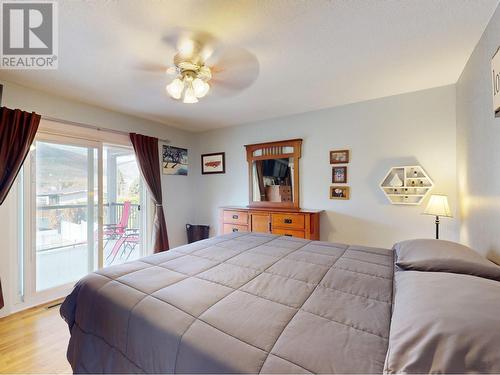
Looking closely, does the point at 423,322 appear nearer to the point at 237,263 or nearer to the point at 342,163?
the point at 237,263

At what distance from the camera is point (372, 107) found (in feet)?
9.70

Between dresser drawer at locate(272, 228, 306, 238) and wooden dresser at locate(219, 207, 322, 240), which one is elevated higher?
wooden dresser at locate(219, 207, 322, 240)

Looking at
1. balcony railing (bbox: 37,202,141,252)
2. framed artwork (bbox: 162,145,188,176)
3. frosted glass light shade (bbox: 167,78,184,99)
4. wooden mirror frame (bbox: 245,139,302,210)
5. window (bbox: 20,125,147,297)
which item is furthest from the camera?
framed artwork (bbox: 162,145,188,176)

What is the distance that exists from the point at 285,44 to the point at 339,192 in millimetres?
2047

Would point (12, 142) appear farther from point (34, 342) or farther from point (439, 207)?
point (439, 207)

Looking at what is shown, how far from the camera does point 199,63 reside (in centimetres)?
191

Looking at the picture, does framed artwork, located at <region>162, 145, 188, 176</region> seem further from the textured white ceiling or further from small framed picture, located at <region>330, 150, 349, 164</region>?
small framed picture, located at <region>330, 150, 349, 164</region>

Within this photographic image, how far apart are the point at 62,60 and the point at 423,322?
287 cm

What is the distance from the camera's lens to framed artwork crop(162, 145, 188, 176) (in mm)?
4020

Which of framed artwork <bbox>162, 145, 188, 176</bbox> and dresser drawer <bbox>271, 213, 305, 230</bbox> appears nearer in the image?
dresser drawer <bbox>271, 213, 305, 230</bbox>

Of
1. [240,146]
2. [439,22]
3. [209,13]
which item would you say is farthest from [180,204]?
[439,22]

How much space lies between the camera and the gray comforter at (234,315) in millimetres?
781

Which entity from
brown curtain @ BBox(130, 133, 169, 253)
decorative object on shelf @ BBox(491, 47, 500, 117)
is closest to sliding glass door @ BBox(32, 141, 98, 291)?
brown curtain @ BBox(130, 133, 169, 253)

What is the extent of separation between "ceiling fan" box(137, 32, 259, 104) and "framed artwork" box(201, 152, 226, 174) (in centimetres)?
211
